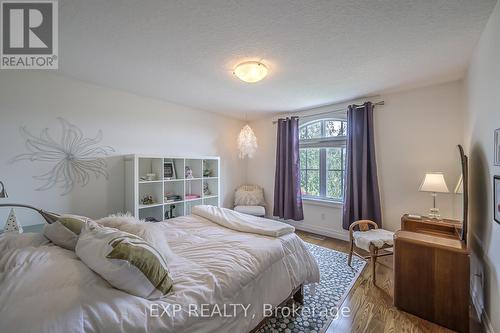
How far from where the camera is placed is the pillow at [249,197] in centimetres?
450

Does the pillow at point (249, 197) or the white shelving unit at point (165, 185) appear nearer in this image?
the white shelving unit at point (165, 185)

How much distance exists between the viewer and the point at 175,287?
1.20m

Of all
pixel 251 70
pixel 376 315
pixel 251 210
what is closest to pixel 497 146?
pixel 376 315

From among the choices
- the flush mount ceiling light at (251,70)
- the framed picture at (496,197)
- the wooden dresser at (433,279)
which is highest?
the flush mount ceiling light at (251,70)

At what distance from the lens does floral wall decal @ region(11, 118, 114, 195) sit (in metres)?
2.46

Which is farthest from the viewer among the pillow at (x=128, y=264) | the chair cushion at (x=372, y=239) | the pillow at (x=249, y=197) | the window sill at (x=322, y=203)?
the pillow at (x=249, y=197)

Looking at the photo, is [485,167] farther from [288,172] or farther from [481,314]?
[288,172]

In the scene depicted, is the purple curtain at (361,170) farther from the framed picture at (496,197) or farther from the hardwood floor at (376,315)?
the framed picture at (496,197)

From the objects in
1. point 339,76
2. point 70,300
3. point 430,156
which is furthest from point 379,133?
point 70,300

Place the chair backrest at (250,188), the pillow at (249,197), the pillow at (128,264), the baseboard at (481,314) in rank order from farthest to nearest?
the chair backrest at (250,188) < the pillow at (249,197) < the baseboard at (481,314) < the pillow at (128,264)

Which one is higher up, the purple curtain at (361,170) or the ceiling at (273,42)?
the ceiling at (273,42)

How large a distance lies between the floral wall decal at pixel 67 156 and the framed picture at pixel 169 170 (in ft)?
2.54

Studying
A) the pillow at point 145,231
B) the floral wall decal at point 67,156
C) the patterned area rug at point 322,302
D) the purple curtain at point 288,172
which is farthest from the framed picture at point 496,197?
the floral wall decal at point 67,156

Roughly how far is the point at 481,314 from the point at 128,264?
9.06 feet
